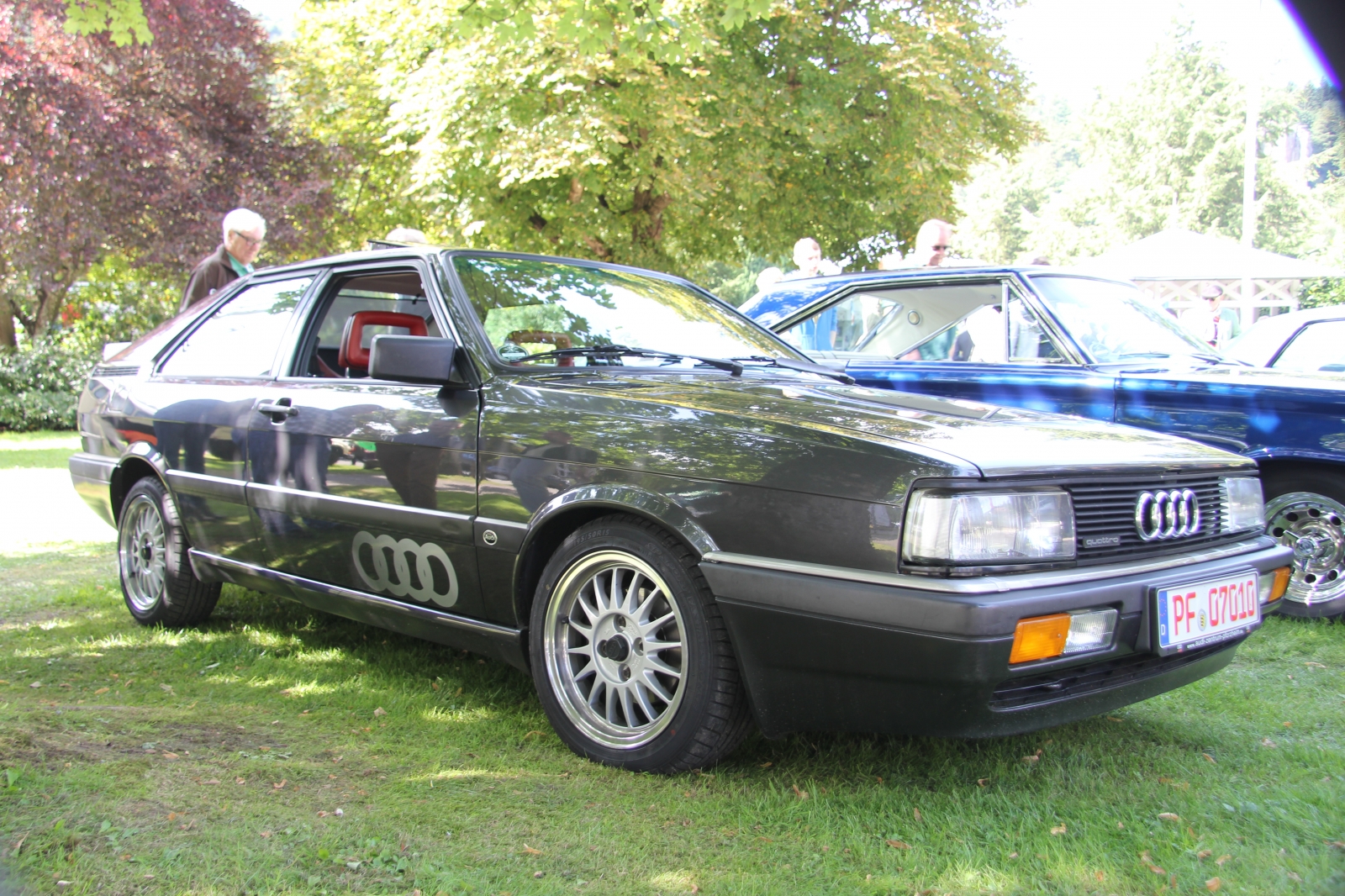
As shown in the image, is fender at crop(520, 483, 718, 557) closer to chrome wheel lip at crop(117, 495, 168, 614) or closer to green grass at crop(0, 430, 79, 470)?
chrome wheel lip at crop(117, 495, 168, 614)

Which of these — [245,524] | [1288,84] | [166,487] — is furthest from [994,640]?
[166,487]

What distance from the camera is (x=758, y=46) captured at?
16.8 m

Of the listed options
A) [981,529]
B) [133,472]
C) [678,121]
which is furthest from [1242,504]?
[678,121]

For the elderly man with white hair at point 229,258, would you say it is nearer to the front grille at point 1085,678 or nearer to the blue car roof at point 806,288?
the blue car roof at point 806,288

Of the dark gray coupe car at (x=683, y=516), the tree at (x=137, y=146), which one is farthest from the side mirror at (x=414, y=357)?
the tree at (x=137, y=146)

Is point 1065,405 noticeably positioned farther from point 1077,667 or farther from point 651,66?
point 651,66

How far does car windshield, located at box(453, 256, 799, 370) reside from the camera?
3.46m

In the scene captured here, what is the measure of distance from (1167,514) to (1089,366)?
8.17 feet

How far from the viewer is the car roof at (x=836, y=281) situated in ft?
18.3

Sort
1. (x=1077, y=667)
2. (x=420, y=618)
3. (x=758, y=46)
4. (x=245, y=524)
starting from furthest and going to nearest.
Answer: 1. (x=758, y=46)
2. (x=245, y=524)
3. (x=420, y=618)
4. (x=1077, y=667)

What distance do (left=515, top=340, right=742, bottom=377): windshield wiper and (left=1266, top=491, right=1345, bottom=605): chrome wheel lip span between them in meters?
2.76

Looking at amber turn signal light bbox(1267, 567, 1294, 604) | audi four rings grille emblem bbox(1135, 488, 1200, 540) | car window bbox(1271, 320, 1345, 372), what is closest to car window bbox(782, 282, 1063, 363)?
car window bbox(1271, 320, 1345, 372)

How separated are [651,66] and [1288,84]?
13315mm

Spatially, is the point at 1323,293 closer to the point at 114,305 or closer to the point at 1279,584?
the point at 114,305
